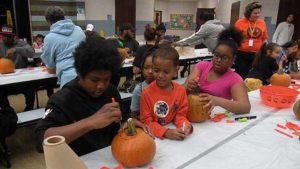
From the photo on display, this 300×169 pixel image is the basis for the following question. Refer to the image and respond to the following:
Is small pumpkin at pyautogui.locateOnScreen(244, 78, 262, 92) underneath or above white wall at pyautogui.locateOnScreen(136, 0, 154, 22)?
underneath

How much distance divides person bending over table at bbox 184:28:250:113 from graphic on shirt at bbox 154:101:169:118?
0.95 ft

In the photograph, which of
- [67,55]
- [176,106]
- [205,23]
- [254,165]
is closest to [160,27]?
[205,23]

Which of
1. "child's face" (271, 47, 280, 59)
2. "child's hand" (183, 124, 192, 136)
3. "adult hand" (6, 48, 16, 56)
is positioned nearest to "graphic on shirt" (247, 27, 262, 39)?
"child's face" (271, 47, 280, 59)

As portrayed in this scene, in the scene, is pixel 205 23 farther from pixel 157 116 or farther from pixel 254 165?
pixel 254 165

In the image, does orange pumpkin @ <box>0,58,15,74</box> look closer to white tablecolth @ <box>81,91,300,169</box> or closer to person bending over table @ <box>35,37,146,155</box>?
person bending over table @ <box>35,37,146,155</box>

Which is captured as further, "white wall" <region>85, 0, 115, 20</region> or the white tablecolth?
"white wall" <region>85, 0, 115, 20</region>

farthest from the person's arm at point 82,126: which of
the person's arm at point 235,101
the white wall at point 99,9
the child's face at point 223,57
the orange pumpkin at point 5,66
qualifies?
the white wall at point 99,9

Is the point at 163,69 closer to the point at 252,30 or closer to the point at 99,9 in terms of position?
the point at 252,30

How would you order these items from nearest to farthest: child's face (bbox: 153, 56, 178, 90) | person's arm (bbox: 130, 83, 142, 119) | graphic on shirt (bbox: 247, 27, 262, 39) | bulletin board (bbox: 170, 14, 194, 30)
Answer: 1. child's face (bbox: 153, 56, 178, 90)
2. person's arm (bbox: 130, 83, 142, 119)
3. graphic on shirt (bbox: 247, 27, 262, 39)
4. bulletin board (bbox: 170, 14, 194, 30)

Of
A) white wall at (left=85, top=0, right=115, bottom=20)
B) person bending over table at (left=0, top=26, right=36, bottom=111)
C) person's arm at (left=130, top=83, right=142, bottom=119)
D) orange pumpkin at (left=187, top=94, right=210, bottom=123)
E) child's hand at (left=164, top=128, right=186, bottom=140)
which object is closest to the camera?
child's hand at (left=164, top=128, right=186, bottom=140)

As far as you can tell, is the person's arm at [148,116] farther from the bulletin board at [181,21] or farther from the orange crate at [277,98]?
the bulletin board at [181,21]

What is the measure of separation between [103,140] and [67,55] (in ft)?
5.71

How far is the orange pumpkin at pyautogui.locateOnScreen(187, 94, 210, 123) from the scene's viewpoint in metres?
1.56

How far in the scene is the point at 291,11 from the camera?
7535 millimetres
